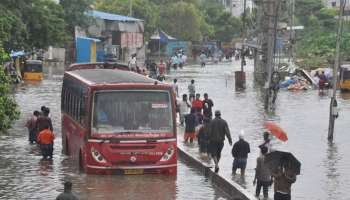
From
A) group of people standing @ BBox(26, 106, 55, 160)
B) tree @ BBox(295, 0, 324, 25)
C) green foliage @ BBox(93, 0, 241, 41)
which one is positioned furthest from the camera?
tree @ BBox(295, 0, 324, 25)

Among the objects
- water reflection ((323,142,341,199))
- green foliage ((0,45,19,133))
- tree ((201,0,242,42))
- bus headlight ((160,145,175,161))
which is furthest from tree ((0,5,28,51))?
tree ((201,0,242,42))

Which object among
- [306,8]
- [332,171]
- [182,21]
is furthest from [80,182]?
[306,8]

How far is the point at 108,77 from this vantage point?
72.5ft

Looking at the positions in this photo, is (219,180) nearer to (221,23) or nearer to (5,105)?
(5,105)

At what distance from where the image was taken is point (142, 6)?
101312mm

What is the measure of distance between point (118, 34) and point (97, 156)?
65929mm

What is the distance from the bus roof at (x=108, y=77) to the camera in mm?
21359

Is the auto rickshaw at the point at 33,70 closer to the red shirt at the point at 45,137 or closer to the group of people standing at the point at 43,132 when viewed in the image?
the group of people standing at the point at 43,132

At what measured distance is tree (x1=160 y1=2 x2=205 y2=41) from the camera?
340 feet

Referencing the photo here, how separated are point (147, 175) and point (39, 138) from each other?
13.3 ft

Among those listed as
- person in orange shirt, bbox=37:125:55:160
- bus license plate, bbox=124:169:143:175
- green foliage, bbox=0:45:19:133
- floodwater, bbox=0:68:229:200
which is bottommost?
floodwater, bbox=0:68:229:200

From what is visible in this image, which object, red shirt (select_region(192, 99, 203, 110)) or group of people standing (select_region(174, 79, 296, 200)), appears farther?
red shirt (select_region(192, 99, 203, 110))

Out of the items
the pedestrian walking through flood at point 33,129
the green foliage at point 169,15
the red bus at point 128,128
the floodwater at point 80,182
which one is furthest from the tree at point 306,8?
the red bus at point 128,128

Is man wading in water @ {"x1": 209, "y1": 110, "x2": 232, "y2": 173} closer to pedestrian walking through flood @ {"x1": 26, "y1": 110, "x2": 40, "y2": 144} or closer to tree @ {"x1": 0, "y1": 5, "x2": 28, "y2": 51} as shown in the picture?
pedestrian walking through flood @ {"x1": 26, "y1": 110, "x2": 40, "y2": 144}
